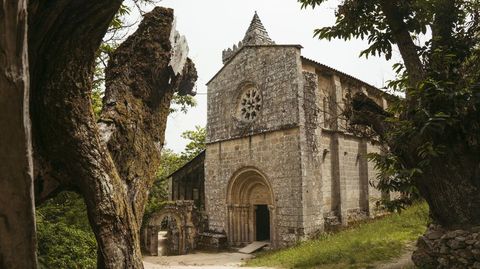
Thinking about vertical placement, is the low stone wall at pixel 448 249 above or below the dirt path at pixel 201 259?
above

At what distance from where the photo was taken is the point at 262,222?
17.6 metres

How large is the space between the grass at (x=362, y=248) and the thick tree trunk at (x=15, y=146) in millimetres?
7900

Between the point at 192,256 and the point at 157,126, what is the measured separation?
1325 cm

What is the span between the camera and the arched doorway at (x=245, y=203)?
1633 centimetres

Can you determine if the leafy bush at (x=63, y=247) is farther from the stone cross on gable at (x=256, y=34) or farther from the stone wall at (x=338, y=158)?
the stone cross on gable at (x=256, y=34)

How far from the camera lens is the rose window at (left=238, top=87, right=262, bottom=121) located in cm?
1651

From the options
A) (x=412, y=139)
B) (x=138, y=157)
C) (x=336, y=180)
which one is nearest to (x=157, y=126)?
(x=138, y=157)

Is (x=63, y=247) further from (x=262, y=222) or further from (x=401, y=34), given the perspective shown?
(x=262, y=222)

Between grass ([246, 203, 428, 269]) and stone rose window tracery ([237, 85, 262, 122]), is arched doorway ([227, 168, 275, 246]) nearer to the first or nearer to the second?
stone rose window tracery ([237, 85, 262, 122])

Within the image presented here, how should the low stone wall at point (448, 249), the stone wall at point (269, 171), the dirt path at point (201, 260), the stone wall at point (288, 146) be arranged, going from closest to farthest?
the low stone wall at point (448, 249) → the dirt path at point (201, 260) → the stone wall at point (269, 171) → the stone wall at point (288, 146)

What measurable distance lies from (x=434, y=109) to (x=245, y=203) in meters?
11.9

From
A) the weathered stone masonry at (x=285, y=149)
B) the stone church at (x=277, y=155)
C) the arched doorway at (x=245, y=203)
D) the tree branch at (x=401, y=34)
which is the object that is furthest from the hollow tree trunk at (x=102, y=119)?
the arched doorway at (x=245, y=203)

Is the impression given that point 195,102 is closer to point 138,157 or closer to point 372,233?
point 372,233

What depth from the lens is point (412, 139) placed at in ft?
18.9
